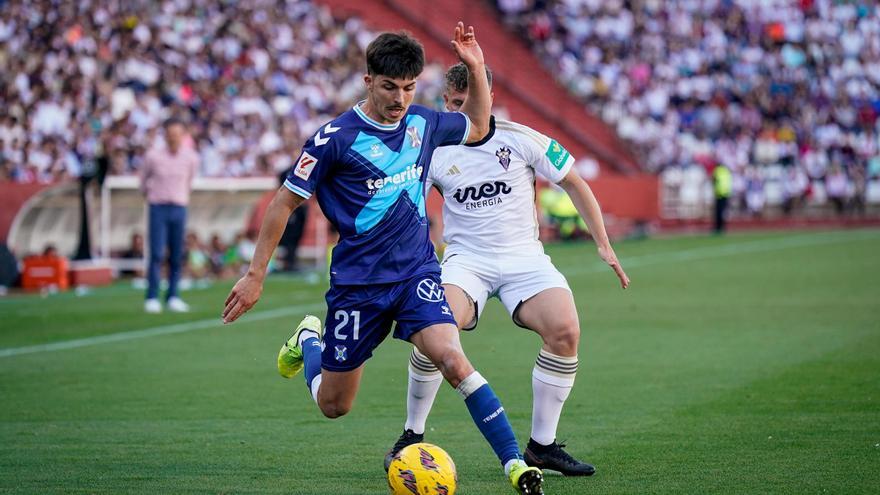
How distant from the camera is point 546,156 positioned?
7773 millimetres

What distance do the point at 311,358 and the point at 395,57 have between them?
Answer: 197 centimetres

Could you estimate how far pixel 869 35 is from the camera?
40000 millimetres

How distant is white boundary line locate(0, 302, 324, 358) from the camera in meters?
13.2

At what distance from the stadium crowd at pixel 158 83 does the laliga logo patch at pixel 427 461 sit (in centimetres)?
1641

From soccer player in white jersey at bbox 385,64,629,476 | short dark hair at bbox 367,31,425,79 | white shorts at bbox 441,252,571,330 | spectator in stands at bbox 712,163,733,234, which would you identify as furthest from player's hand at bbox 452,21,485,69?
spectator in stands at bbox 712,163,733,234

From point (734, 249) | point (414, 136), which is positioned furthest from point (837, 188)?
point (414, 136)

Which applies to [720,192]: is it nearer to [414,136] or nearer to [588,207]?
[588,207]

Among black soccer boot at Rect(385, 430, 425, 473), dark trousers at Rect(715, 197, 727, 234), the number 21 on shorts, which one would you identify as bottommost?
dark trousers at Rect(715, 197, 727, 234)

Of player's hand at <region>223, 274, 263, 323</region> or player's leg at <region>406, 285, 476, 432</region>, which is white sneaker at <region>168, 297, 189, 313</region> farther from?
player's hand at <region>223, 274, 263, 323</region>

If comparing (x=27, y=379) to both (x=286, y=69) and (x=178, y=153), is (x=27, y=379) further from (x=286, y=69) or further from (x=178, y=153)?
(x=286, y=69)

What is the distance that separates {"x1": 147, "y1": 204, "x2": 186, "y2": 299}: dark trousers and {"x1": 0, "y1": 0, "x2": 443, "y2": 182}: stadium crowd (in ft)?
19.1

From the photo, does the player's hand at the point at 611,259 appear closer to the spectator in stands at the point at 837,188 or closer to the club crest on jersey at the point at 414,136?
the club crest on jersey at the point at 414,136

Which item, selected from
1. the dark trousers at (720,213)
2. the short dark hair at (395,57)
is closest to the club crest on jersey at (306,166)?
the short dark hair at (395,57)

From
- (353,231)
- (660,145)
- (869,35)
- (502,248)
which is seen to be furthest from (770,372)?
(869,35)
